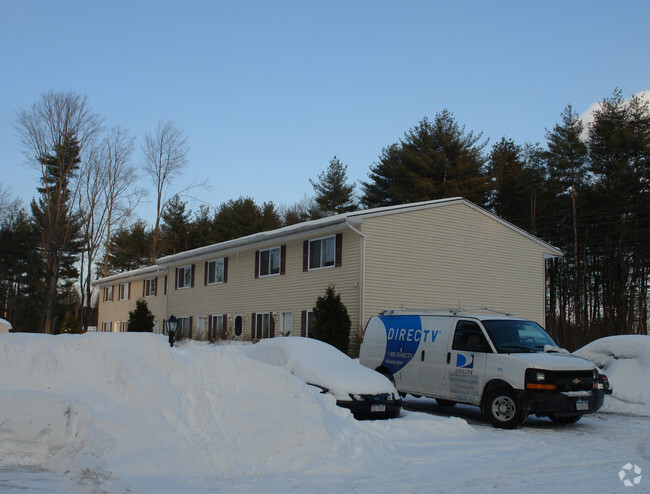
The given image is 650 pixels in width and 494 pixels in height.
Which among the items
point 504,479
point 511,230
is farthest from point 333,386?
point 511,230

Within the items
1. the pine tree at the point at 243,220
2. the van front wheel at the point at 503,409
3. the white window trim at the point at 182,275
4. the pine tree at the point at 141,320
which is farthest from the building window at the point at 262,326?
the pine tree at the point at 243,220

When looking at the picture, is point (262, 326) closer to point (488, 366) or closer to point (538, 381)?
point (488, 366)

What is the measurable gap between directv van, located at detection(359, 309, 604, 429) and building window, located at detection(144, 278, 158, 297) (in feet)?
96.3

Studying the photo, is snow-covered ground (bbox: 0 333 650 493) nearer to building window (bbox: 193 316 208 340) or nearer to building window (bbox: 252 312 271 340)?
building window (bbox: 252 312 271 340)

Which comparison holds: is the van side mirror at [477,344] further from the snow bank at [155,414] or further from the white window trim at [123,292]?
the white window trim at [123,292]

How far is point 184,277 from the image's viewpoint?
3631cm

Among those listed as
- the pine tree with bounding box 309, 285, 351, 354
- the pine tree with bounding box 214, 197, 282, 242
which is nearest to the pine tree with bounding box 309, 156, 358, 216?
the pine tree with bounding box 214, 197, 282, 242

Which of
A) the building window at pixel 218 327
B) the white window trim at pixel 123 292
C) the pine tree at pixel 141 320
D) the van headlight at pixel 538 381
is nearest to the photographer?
the van headlight at pixel 538 381

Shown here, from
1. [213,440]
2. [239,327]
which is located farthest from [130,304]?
[213,440]

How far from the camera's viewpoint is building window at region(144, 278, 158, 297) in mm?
41125

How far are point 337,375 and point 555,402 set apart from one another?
149 inches

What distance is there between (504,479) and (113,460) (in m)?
4.25

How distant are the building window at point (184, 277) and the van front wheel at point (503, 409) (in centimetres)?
2616

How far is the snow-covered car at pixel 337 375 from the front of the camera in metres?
10.8
